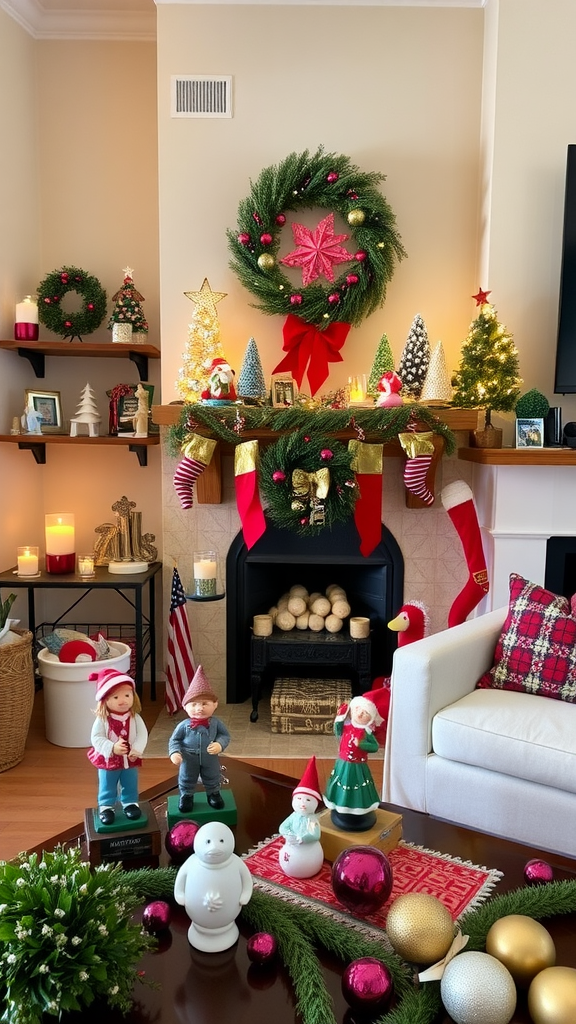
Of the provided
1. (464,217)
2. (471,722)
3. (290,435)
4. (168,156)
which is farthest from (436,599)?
(168,156)

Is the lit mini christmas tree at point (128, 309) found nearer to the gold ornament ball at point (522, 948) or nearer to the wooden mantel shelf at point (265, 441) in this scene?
the wooden mantel shelf at point (265, 441)

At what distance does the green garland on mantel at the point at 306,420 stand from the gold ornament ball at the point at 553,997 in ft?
6.92

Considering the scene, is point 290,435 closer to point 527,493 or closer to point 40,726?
point 527,493

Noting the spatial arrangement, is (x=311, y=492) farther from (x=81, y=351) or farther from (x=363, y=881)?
(x=363, y=881)

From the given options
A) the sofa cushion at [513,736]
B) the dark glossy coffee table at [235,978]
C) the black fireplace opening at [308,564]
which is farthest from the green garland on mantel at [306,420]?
the dark glossy coffee table at [235,978]

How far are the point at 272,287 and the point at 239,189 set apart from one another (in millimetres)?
476

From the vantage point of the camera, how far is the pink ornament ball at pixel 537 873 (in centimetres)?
146

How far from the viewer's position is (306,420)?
3.02 m

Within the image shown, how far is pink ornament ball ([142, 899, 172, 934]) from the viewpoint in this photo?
4.31ft

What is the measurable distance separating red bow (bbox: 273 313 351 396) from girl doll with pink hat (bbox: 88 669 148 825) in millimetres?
1985

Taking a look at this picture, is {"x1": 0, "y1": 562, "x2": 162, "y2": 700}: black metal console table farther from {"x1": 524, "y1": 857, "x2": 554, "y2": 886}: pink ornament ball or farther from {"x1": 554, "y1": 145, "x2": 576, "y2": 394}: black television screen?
{"x1": 524, "y1": 857, "x2": 554, "y2": 886}: pink ornament ball

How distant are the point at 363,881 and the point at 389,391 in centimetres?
204

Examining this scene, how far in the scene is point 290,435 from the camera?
3.02 meters

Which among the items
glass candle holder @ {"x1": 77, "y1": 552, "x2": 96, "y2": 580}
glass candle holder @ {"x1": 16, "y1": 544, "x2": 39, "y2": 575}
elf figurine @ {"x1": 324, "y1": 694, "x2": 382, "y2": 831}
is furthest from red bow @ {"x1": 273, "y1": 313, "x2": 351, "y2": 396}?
elf figurine @ {"x1": 324, "y1": 694, "x2": 382, "y2": 831}
